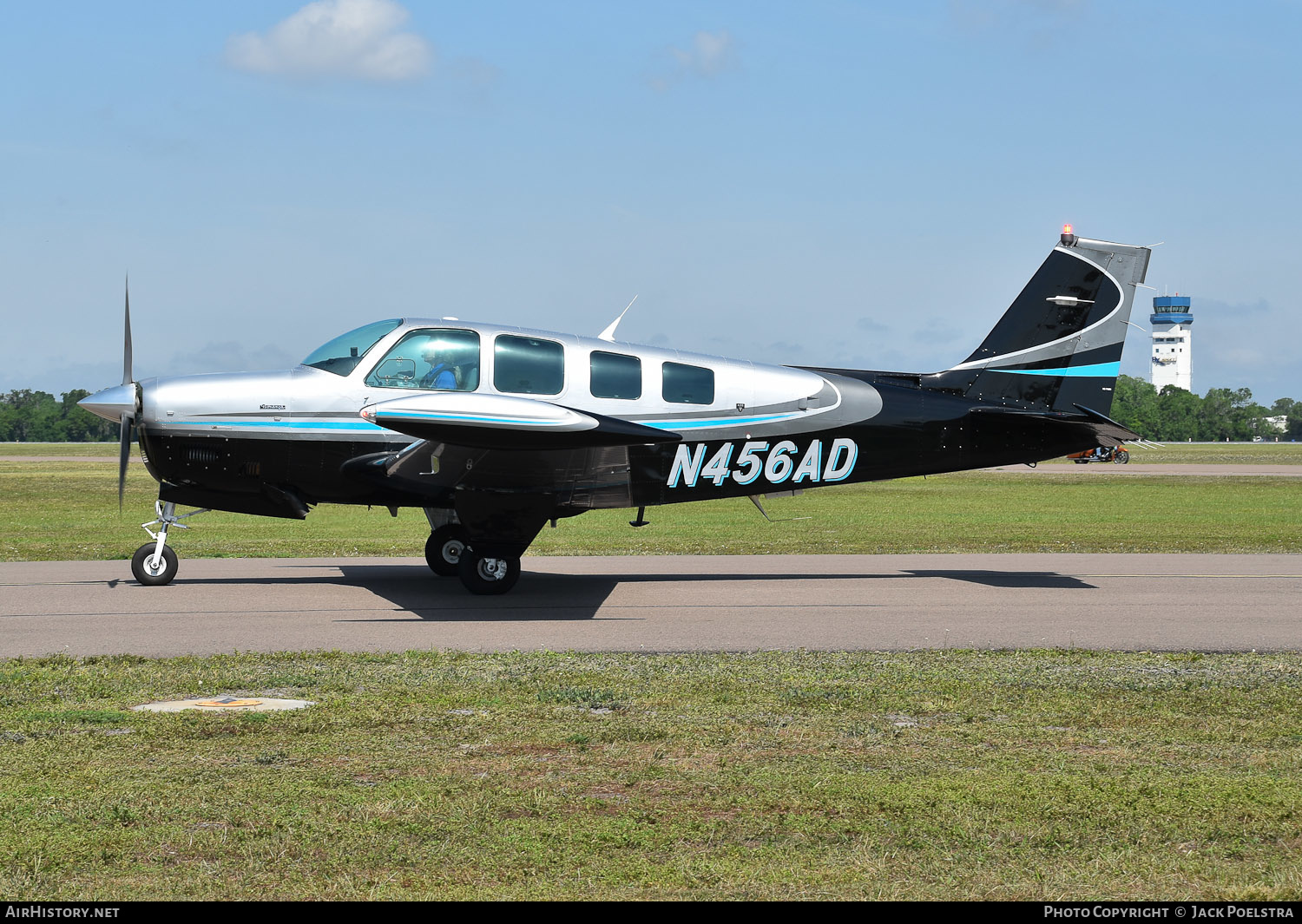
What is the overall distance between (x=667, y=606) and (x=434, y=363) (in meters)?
3.50

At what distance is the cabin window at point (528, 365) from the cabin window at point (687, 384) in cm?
122

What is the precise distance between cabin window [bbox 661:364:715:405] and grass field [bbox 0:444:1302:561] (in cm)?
559

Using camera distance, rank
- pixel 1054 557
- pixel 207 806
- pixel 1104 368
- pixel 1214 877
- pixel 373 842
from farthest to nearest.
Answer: pixel 1054 557 < pixel 1104 368 < pixel 207 806 < pixel 373 842 < pixel 1214 877

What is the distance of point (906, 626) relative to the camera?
10.9 m

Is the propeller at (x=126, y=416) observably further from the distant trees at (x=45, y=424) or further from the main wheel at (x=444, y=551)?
the distant trees at (x=45, y=424)

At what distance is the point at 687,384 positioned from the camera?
13.1 m

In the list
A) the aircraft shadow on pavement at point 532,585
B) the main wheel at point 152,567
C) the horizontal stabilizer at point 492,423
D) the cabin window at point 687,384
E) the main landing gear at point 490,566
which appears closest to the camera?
the horizontal stabilizer at point 492,423

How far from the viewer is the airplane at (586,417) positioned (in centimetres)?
1225

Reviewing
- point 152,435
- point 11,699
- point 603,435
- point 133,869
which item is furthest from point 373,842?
point 152,435

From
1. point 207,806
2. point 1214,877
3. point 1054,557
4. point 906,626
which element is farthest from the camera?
point 1054,557

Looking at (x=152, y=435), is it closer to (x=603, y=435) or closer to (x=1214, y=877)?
(x=603, y=435)

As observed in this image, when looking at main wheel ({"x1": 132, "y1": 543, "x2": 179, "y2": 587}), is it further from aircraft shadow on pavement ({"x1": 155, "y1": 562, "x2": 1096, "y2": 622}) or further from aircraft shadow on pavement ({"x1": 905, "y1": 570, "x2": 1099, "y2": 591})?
aircraft shadow on pavement ({"x1": 905, "y1": 570, "x2": 1099, "y2": 591})

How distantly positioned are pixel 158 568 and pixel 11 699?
20.2 feet

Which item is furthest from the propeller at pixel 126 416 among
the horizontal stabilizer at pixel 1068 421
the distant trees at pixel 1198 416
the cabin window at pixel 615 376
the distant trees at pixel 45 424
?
the distant trees at pixel 1198 416
